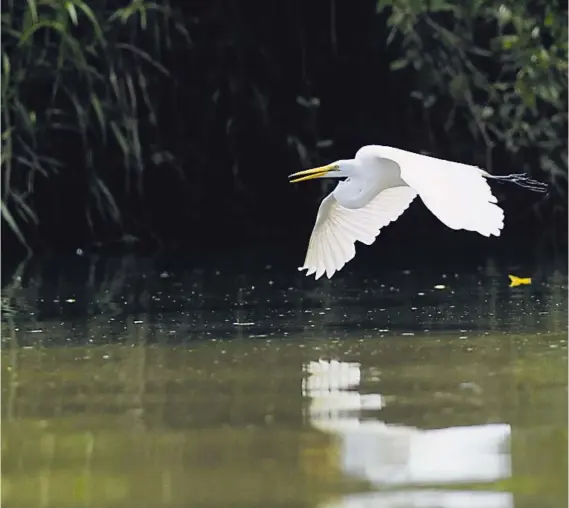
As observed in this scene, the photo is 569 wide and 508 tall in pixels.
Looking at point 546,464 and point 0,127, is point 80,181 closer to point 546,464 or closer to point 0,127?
point 0,127

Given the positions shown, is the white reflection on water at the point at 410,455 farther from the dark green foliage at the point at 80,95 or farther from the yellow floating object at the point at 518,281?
the dark green foliage at the point at 80,95

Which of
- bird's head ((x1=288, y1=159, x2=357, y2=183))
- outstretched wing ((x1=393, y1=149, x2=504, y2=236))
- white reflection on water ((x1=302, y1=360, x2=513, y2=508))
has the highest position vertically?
bird's head ((x1=288, y1=159, x2=357, y2=183))

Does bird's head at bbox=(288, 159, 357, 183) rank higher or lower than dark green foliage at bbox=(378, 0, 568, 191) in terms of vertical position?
lower

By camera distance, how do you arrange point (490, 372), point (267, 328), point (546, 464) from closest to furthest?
point (546, 464), point (490, 372), point (267, 328)

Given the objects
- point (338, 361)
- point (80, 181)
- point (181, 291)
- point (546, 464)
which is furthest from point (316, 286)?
point (546, 464)

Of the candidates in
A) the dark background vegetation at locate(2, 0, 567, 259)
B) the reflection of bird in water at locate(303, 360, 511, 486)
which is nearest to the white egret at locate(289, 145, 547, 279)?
the reflection of bird in water at locate(303, 360, 511, 486)

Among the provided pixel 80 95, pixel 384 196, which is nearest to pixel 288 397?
pixel 384 196

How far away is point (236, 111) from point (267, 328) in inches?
192

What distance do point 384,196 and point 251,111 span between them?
4113 mm

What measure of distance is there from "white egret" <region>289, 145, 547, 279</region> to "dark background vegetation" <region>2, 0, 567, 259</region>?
3.13 m

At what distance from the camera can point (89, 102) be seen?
947 centimetres

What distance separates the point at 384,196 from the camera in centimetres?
657

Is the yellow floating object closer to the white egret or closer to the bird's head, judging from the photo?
the white egret

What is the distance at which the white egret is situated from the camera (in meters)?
4.87
